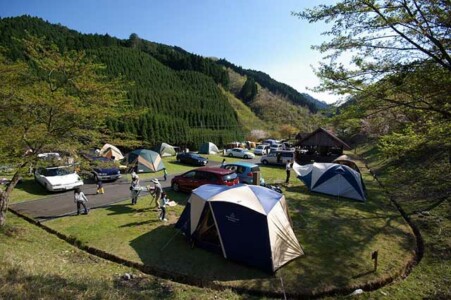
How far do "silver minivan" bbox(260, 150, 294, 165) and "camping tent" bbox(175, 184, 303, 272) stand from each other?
20250mm

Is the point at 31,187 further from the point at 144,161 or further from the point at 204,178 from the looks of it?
the point at 204,178

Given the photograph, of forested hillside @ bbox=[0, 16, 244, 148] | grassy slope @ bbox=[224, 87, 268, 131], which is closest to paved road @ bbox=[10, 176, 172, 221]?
forested hillside @ bbox=[0, 16, 244, 148]

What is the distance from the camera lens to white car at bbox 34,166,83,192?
16609mm

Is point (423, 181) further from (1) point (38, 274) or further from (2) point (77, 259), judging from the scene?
(2) point (77, 259)

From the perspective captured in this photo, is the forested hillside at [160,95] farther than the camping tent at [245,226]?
Yes

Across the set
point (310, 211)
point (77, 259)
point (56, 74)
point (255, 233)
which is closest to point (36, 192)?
point (56, 74)

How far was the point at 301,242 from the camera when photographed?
10.5 metres

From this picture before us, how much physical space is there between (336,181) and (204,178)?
790cm

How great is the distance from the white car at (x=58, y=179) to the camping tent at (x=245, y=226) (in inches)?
414

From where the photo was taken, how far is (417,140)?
7.76 meters

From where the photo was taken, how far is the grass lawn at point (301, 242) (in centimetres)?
820

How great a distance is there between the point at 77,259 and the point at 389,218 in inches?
523

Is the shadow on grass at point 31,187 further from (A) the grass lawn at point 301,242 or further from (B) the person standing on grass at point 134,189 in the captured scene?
(B) the person standing on grass at point 134,189

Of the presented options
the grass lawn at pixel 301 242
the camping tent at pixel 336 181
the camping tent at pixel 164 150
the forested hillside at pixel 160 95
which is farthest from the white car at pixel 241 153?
the grass lawn at pixel 301 242
